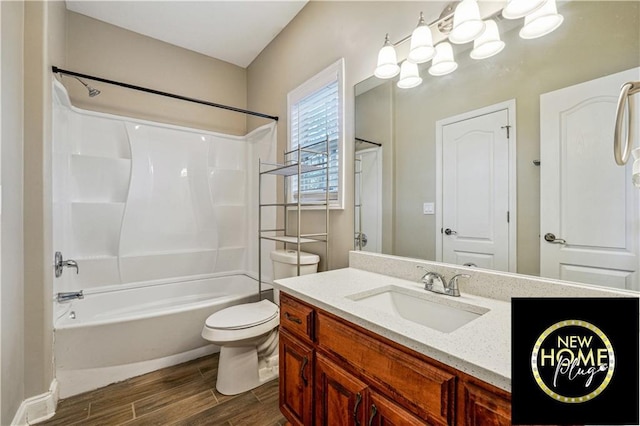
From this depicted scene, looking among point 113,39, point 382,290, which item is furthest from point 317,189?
point 113,39

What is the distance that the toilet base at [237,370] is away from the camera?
5.58ft

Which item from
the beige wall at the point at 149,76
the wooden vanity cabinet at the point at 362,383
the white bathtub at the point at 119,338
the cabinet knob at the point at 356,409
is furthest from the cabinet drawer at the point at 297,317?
the beige wall at the point at 149,76

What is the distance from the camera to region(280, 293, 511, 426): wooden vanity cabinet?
25.4 inches

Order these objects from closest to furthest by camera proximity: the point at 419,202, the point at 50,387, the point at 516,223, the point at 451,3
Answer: the point at 516,223
the point at 451,3
the point at 419,202
the point at 50,387

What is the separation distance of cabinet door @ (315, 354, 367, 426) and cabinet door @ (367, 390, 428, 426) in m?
0.04

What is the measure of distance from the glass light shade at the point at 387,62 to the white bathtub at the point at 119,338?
1909mm

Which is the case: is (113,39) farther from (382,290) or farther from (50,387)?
(382,290)

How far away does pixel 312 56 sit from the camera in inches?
81.4

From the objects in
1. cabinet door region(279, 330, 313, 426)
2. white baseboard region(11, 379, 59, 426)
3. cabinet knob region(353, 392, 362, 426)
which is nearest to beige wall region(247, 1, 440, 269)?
cabinet door region(279, 330, 313, 426)

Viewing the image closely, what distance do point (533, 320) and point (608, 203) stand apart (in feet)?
2.16

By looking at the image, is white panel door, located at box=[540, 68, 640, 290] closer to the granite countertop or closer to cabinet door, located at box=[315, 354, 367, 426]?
the granite countertop

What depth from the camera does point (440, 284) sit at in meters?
1.16

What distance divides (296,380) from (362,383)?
44 centimetres

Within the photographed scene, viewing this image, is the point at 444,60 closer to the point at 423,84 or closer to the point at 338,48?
the point at 423,84
